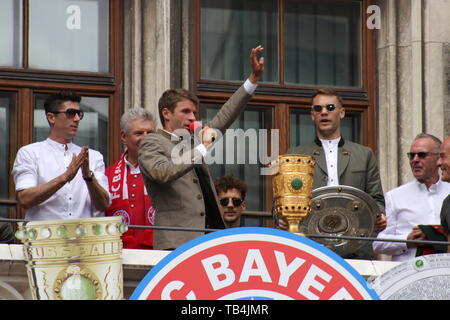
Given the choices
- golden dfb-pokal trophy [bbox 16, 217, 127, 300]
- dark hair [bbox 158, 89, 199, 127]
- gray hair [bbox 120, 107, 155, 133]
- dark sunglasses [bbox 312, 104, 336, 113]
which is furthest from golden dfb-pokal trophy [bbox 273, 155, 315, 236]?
gray hair [bbox 120, 107, 155, 133]

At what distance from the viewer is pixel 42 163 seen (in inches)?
440

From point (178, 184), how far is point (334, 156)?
1.38 metres

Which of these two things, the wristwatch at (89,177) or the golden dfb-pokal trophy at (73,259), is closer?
the golden dfb-pokal trophy at (73,259)

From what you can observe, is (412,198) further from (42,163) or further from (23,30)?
(23,30)

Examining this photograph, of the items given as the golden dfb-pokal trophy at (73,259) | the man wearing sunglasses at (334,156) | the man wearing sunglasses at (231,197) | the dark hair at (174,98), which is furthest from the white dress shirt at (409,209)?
the golden dfb-pokal trophy at (73,259)

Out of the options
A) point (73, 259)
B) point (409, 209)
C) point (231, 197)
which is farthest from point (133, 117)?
point (73, 259)

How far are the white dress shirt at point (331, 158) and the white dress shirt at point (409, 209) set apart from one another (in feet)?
1.41

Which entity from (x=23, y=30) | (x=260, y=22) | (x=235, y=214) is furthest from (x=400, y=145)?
(x=23, y=30)

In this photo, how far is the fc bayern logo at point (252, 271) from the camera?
9078 mm

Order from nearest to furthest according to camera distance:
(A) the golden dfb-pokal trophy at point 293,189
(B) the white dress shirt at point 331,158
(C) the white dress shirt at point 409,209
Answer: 1. (A) the golden dfb-pokal trophy at point 293,189
2. (C) the white dress shirt at point 409,209
3. (B) the white dress shirt at point 331,158

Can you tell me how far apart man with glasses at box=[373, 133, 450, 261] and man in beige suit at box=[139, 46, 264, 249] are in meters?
1.27

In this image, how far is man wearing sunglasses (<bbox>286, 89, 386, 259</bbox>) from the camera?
37.5 feet

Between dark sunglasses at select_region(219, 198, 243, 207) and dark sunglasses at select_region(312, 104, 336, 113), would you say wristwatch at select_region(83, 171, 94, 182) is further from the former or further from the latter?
dark sunglasses at select_region(312, 104, 336, 113)

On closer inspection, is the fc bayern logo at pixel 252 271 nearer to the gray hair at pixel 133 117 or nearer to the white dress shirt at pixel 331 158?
the white dress shirt at pixel 331 158
